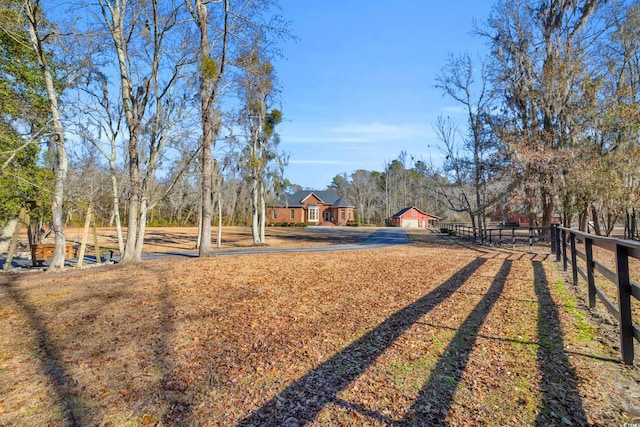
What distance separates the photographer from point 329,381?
331 centimetres

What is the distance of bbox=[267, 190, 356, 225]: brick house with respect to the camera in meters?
53.9

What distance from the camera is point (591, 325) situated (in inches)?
177

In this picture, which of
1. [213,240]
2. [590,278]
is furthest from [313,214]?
[590,278]

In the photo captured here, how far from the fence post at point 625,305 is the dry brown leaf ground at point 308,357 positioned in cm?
16

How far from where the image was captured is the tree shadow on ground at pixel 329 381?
279 centimetres

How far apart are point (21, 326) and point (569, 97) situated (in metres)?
19.8

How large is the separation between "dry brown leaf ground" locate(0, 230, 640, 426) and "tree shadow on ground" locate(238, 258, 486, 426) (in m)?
0.02

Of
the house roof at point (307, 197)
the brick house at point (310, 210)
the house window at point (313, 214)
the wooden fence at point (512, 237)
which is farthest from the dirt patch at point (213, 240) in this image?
the house window at point (313, 214)

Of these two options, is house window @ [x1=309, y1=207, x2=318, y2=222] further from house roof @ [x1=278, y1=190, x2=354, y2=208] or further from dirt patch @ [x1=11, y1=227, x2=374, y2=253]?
dirt patch @ [x1=11, y1=227, x2=374, y2=253]

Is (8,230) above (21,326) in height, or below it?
above

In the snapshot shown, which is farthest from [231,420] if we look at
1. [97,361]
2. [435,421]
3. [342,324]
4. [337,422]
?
[342,324]

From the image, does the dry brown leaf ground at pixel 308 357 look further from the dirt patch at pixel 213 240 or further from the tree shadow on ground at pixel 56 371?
the dirt patch at pixel 213 240

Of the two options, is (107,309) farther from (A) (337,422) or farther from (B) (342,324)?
(A) (337,422)

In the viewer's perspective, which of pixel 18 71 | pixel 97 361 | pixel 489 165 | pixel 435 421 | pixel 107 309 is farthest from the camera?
pixel 489 165
